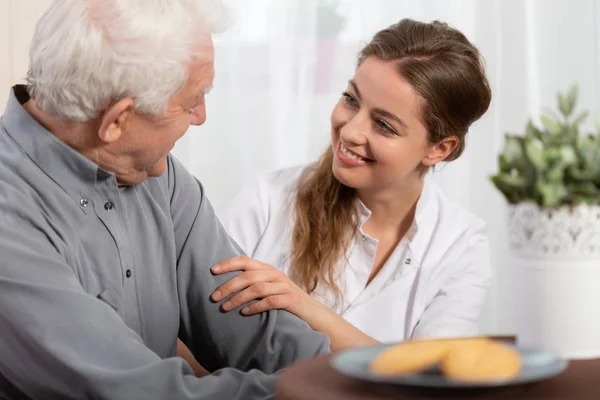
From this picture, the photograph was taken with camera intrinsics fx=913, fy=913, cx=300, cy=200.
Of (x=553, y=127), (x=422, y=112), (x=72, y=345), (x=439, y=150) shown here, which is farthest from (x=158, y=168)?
(x=439, y=150)

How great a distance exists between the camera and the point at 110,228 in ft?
5.13

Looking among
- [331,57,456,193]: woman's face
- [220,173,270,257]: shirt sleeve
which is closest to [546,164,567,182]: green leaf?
[331,57,456,193]: woman's face

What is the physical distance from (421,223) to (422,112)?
303mm

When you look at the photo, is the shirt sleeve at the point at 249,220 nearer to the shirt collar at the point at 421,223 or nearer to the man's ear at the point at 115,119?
the shirt collar at the point at 421,223

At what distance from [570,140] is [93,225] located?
78cm

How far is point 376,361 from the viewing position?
1.03m

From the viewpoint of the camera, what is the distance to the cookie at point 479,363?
97 cm

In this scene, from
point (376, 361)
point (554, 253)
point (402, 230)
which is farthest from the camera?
point (402, 230)

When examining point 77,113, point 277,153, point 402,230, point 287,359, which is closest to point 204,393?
point 287,359

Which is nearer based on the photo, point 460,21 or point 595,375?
point 595,375

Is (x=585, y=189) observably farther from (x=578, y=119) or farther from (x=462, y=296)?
(x=462, y=296)

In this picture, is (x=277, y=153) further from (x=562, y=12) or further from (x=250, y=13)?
(x=562, y=12)

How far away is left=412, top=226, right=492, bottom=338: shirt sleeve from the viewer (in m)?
2.28

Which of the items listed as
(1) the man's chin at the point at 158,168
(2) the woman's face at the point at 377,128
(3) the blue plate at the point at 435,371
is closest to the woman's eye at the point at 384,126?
(2) the woman's face at the point at 377,128
